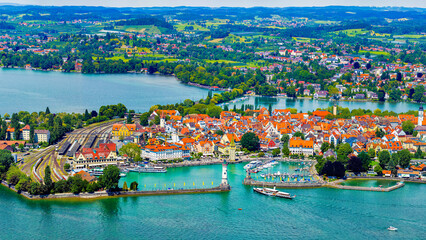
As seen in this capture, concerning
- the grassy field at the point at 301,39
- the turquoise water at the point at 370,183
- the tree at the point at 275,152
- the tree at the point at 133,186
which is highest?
the grassy field at the point at 301,39

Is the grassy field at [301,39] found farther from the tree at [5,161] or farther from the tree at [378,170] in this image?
the tree at [5,161]

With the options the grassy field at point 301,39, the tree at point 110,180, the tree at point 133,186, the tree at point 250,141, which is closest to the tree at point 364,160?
the tree at point 250,141

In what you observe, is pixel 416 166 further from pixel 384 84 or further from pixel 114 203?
pixel 384 84

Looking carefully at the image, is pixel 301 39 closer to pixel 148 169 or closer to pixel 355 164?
pixel 355 164

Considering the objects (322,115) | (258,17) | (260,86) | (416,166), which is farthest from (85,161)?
(258,17)

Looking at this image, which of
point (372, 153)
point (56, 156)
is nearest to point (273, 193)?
point (372, 153)

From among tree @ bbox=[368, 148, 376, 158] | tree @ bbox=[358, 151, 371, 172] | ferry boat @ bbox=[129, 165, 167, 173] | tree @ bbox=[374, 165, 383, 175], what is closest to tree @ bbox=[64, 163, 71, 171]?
ferry boat @ bbox=[129, 165, 167, 173]
